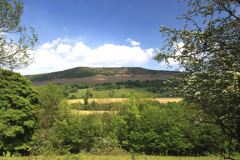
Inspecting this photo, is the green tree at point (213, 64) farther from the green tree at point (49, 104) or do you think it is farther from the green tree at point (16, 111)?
the green tree at point (49, 104)

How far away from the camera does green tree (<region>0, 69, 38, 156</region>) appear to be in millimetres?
21922

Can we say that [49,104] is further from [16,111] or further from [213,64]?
[213,64]

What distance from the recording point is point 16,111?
22641 millimetres

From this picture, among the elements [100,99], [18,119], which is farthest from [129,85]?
[18,119]

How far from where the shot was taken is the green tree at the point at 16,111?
21.9m

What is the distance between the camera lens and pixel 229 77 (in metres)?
5.07

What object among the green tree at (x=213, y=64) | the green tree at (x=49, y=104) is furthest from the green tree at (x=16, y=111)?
the green tree at (x=213, y=64)

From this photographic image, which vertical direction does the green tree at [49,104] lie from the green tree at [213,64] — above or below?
below

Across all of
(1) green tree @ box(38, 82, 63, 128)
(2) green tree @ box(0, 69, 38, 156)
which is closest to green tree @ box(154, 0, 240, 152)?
(2) green tree @ box(0, 69, 38, 156)

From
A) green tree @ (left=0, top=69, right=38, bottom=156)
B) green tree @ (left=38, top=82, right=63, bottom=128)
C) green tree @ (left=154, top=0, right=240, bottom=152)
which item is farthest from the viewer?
green tree @ (left=38, top=82, right=63, bottom=128)

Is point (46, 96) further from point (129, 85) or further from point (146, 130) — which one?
point (129, 85)

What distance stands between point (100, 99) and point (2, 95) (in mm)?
27782

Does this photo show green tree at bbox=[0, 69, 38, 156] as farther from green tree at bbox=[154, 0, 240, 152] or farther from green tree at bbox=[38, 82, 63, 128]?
green tree at bbox=[154, 0, 240, 152]

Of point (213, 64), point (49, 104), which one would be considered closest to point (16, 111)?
point (49, 104)
